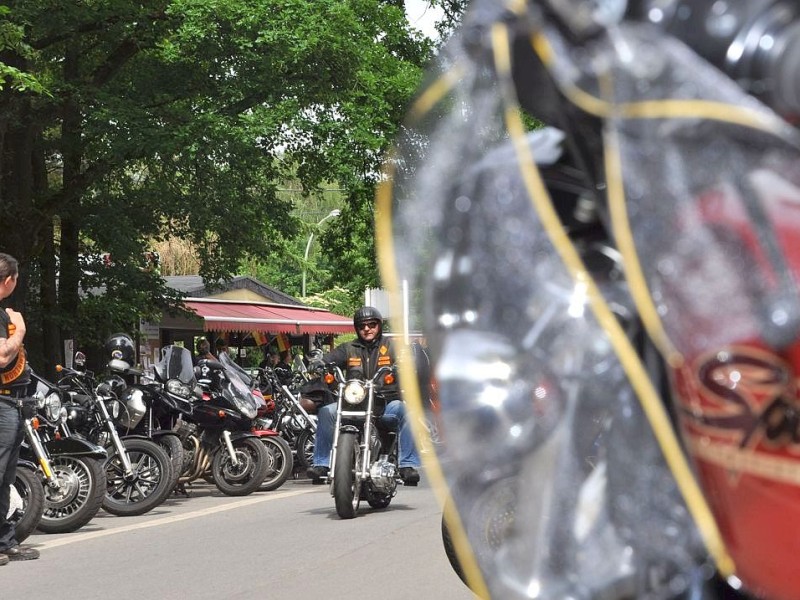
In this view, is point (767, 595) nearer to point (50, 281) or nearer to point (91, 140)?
point (91, 140)

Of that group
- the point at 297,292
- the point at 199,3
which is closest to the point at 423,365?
the point at 199,3

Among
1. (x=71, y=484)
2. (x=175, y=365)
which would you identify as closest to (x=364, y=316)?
(x=71, y=484)

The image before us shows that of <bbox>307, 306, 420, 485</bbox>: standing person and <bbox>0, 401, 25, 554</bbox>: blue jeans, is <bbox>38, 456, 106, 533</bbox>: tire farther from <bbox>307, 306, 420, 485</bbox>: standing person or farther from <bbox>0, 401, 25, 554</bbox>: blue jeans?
<bbox>307, 306, 420, 485</bbox>: standing person

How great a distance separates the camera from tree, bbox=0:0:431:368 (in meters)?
17.4

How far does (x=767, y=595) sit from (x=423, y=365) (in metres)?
0.58

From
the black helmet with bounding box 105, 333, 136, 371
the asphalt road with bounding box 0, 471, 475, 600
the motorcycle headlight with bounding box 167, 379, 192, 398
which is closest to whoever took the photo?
the asphalt road with bounding box 0, 471, 475, 600

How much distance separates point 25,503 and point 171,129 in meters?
9.89

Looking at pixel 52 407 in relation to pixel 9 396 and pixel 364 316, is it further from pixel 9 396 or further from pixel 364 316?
pixel 364 316

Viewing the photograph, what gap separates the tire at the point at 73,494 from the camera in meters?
9.54

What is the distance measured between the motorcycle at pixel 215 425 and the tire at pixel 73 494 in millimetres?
2667

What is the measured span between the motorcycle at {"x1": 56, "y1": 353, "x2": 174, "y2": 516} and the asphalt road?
18cm

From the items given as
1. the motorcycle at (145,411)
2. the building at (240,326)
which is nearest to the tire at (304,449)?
the motorcycle at (145,411)

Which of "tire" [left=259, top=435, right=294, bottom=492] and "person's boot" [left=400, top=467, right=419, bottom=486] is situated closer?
"person's boot" [left=400, top=467, right=419, bottom=486]

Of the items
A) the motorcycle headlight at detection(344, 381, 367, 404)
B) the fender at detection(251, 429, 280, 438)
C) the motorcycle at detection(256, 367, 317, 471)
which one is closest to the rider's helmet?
the motorcycle headlight at detection(344, 381, 367, 404)
